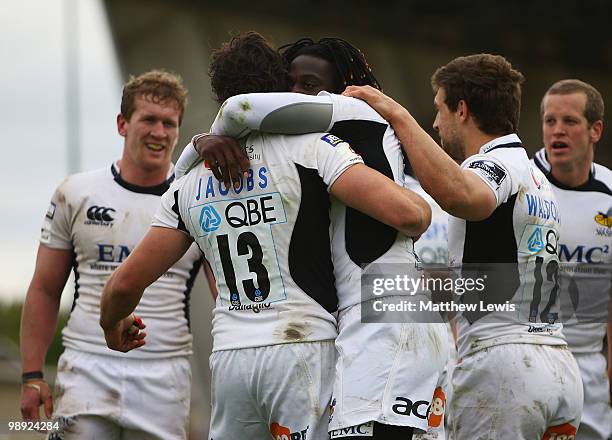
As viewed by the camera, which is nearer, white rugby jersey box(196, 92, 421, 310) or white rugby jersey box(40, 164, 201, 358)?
white rugby jersey box(196, 92, 421, 310)

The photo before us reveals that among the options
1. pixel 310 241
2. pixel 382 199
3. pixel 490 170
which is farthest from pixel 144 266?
pixel 490 170

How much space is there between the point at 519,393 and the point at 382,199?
4.68 ft

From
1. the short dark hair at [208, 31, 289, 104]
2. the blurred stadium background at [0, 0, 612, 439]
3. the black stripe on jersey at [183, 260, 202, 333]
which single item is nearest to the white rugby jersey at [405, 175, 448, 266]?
the black stripe on jersey at [183, 260, 202, 333]

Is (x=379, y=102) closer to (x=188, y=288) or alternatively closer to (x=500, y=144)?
(x=500, y=144)

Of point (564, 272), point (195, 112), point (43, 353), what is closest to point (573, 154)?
point (564, 272)

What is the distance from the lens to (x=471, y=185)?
4.75 m

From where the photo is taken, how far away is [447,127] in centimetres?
548

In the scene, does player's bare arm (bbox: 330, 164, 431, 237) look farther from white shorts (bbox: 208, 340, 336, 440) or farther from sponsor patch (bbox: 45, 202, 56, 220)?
sponsor patch (bbox: 45, 202, 56, 220)

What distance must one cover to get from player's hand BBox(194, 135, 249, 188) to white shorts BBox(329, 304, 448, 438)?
2.47 ft

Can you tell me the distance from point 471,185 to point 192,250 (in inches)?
92.5

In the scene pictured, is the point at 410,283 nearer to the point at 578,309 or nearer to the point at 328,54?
the point at 328,54

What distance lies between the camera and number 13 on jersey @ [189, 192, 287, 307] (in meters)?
4.42

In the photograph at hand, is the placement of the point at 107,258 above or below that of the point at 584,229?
below

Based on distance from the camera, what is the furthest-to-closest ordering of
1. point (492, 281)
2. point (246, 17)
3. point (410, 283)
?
1. point (246, 17)
2. point (492, 281)
3. point (410, 283)
